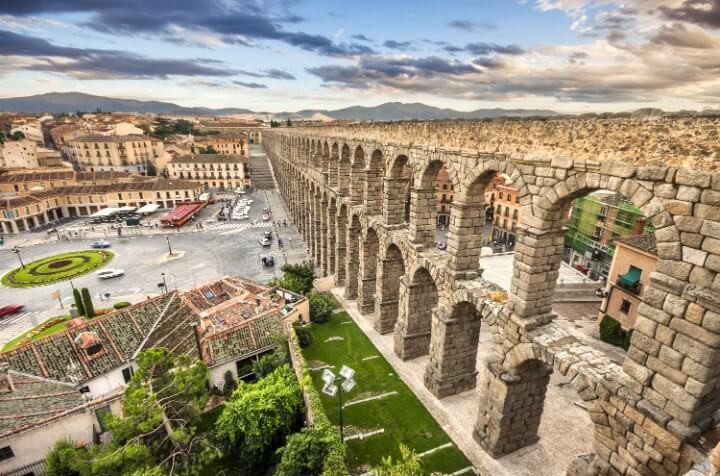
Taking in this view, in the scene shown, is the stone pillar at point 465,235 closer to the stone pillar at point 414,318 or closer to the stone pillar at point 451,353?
the stone pillar at point 451,353

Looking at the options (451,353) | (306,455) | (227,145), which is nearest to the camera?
(306,455)

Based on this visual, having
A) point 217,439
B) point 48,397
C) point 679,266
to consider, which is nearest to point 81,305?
point 48,397

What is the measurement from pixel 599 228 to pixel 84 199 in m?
88.8

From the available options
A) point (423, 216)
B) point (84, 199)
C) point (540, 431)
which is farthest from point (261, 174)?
point (540, 431)

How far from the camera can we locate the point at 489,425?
15742 millimetres

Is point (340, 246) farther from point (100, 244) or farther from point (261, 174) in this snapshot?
point (261, 174)

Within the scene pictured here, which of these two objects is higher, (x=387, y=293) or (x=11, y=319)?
(x=387, y=293)

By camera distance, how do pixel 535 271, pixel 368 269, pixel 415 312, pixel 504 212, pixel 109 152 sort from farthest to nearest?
1. pixel 109 152
2. pixel 504 212
3. pixel 368 269
4. pixel 415 312
5. pixel 535 271

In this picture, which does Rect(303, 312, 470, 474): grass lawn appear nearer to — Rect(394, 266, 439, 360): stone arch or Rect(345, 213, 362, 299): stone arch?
Rect(394, 266, 439, 360): stone arch

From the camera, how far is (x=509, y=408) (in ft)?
→ 48.6

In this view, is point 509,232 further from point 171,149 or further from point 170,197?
point 171,149

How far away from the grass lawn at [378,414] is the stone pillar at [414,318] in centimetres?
175

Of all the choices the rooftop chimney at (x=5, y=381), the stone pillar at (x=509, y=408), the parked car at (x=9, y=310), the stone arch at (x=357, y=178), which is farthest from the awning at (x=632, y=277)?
the parked car at (x=9, y=310)

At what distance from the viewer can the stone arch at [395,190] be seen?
21.2 m
